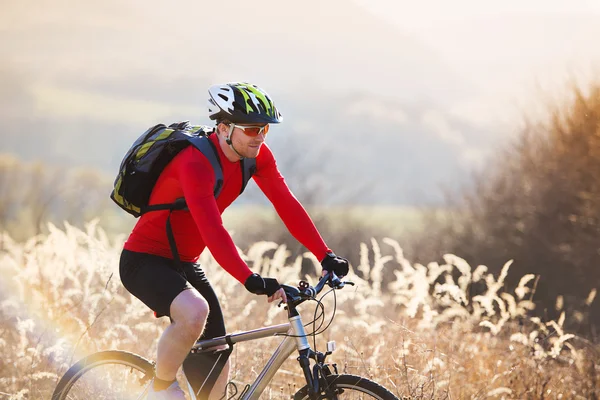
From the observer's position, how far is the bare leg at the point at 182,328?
392cm

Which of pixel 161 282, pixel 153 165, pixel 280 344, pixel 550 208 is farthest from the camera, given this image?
pixel 550 208

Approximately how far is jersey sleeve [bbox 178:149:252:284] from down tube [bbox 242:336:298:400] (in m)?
0.42

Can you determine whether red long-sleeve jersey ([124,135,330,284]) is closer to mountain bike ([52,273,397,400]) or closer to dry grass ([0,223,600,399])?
mountain bike ([52,273,397,400])

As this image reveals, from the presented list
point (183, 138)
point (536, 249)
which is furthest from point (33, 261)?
point (536, 249)

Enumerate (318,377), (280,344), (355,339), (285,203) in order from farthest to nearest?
(355,339) < (285,203) < (280,344) < (318,377)

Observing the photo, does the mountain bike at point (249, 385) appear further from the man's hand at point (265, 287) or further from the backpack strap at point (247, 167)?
the backpack strap at point (247, 167)

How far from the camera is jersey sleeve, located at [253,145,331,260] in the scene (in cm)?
425

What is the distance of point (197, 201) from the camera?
12.7ft

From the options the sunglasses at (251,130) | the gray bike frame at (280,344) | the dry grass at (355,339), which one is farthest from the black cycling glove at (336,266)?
the dry grass at (355,339)

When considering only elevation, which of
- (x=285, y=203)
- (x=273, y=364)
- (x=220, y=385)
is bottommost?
(x=220, y=385)

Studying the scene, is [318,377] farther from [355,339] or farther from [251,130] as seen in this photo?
[355,339]

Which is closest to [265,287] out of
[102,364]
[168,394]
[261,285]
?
[261,285]

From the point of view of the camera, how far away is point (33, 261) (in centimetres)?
747

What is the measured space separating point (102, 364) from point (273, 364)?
1.16 meters
